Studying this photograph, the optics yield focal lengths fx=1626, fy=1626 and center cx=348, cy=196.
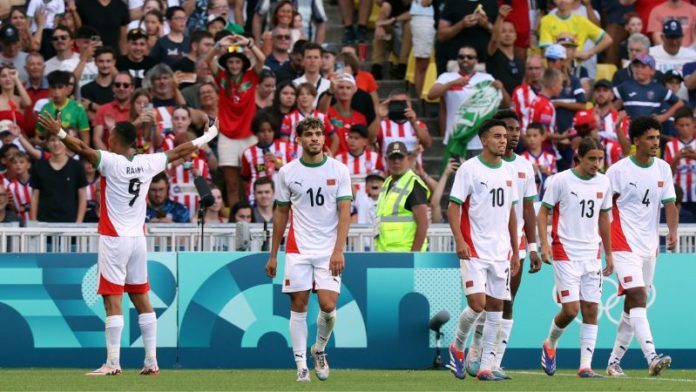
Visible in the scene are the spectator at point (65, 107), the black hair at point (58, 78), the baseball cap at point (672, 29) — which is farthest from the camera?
the baseball cap at point (672, 29)

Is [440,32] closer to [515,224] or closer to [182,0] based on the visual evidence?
[182,0]

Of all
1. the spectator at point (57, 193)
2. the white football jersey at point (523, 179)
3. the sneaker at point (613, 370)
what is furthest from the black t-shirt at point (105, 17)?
the sneaker at point (613, 370)

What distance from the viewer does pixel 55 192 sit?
65.9ft

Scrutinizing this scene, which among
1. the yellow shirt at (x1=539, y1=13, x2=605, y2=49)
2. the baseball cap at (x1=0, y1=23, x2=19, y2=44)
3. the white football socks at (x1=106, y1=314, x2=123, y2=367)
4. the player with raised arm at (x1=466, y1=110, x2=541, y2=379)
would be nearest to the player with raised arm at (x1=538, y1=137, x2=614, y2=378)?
the player with raised arm at (x1=466, y1=110, x2=541, y2=379)

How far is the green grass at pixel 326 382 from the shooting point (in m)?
13.8

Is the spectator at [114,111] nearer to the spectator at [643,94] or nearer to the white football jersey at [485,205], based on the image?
the spectator at [643,94]

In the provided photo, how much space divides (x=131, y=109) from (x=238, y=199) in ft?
6.00

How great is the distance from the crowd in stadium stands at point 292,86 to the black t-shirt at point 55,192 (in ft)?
0.07

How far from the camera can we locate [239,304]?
17.9 meters

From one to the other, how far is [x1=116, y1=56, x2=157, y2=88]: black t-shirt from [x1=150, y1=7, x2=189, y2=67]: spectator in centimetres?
14

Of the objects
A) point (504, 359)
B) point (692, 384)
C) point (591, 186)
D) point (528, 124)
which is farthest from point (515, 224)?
point (528, 124)

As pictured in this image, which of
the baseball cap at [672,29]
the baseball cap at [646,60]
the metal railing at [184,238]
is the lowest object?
the metal railing at [184,238]

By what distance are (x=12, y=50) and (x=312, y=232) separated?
31.0 feet

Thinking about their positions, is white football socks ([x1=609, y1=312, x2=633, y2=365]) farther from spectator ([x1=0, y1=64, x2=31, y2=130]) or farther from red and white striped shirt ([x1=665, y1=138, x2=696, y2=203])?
spectator ([x1=0, y1=64, x2=31, y2=130])
